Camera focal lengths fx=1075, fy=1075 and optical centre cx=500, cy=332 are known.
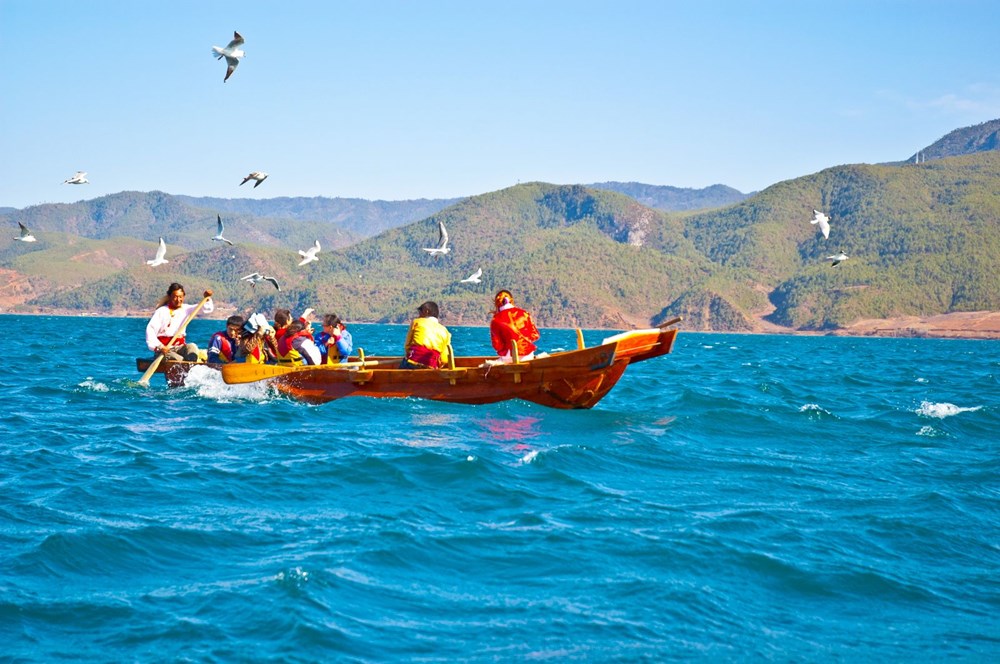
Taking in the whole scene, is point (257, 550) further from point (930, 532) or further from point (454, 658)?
point (930, 532)

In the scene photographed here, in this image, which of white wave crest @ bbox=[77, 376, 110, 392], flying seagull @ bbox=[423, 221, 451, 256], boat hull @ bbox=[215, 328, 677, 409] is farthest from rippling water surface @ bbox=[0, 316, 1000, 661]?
flying seagull @ bbox=[423, 221, 451, 256]

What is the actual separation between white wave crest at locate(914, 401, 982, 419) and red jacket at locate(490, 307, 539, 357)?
9.71m

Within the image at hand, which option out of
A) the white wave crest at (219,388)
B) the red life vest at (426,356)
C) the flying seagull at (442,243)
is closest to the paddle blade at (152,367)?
the white wave crest at (219,388)

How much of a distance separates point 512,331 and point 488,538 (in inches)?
381

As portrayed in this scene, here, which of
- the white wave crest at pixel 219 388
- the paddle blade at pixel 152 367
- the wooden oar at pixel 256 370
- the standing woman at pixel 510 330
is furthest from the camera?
the paddle blade at pixel 152 367

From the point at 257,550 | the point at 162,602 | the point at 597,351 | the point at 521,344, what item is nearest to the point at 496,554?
the point at 257,550

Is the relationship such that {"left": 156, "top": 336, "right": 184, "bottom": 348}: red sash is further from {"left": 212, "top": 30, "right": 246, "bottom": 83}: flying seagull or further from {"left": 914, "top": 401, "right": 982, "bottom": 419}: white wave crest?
{"left": 914, "top": 401, "right": 982, "bottom": 419}: white wave crest

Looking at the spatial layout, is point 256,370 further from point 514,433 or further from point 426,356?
point 514,433

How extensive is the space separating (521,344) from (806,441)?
5.71 metres

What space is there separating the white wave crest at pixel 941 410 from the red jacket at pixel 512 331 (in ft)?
31.9

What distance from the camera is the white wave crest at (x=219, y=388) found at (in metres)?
23.3

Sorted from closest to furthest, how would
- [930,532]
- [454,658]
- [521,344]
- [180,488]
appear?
1. [454,658]
2. [930,532]
3. [180,488]
4. [521,344]

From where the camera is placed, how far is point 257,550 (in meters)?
10.7

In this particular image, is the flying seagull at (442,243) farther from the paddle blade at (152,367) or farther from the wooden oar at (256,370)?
the wooden oar at (256,370)
